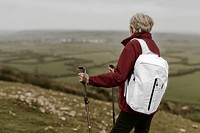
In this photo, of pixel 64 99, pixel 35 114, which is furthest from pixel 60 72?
pixel 35 114

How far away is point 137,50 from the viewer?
17.5 feet

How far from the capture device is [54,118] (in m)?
12.0

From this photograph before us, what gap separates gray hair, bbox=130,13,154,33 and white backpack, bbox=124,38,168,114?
22cm

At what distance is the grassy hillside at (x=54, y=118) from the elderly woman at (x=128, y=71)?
5.07 metres

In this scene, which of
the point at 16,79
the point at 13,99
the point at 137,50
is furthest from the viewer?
the point at 16,79

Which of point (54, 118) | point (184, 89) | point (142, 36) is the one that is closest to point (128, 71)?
point (142, 36)

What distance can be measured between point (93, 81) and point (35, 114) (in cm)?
736

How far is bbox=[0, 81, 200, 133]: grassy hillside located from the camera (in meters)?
10.5

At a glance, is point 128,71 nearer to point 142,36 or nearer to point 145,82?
point 145,82

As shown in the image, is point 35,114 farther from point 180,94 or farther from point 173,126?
point 180,94

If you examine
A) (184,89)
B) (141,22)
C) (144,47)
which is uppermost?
(141,22)

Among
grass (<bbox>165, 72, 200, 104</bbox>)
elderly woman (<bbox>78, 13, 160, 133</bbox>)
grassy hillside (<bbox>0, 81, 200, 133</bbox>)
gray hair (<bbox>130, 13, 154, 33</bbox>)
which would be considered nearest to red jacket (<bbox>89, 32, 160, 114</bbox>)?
elderly woman (<bbox>78, 13, 160, 133</bbox>)

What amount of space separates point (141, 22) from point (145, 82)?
3.48 ft

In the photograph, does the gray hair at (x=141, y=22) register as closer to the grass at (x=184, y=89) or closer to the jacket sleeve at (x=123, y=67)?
the jacket sleeve at (x=123, y=67)
